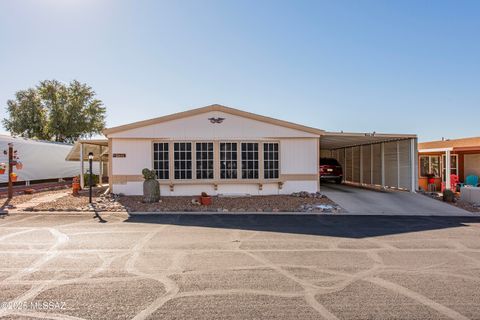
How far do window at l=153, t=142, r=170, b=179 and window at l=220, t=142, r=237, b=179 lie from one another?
251 cm

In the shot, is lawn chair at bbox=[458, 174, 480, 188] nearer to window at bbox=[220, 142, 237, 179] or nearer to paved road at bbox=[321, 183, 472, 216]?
paved road at bbox=[321, 183, 472, 216]

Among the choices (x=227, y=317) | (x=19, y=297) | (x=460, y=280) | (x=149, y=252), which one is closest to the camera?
(x=227, y=317)

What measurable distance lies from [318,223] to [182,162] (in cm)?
730

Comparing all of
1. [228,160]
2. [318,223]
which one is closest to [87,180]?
[228,160]

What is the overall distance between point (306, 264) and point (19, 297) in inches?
173

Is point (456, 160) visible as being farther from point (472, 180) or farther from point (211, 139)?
point (211, 139)

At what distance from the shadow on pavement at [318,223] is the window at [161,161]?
13.0 feet

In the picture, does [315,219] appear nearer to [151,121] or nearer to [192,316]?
[192,316]

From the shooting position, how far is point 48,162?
22.8 meters

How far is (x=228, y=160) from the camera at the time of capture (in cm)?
1484

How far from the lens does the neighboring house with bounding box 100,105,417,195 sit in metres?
14.6

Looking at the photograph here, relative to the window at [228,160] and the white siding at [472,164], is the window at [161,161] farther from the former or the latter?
the white siding at [472,164]

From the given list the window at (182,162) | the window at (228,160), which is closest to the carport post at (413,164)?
the window at (228,160)

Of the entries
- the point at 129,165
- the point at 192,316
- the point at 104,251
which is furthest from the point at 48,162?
the point at 192,316
